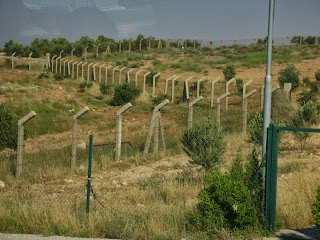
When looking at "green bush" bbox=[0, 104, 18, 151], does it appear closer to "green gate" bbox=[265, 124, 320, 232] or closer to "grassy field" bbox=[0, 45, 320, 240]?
"grassy field" bbox=[0, 45, 320, 240]

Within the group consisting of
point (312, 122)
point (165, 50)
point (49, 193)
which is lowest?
point (49, 193)

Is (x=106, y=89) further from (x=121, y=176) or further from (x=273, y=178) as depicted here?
(x=273, y=178)

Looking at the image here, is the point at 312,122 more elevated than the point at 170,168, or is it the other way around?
the point at 312,122

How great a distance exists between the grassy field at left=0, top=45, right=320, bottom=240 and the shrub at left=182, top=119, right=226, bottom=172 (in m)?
0.39

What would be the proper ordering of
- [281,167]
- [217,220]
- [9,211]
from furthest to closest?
[281,167] → [9,211] → [217,220]

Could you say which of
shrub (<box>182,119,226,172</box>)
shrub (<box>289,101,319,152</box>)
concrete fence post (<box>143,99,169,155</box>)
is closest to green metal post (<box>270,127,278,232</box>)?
shrub (<box>182,119,226,172</box>)

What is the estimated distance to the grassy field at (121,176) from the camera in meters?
6.79

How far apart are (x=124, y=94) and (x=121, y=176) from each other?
1379 cm

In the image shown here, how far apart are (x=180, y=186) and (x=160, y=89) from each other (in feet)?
64.8

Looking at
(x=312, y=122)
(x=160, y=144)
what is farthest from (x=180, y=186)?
(x=312, y=122)

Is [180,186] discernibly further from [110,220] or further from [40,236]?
[40,236]

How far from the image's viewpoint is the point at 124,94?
→ 979 inches

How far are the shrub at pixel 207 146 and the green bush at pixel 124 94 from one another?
14646 mm

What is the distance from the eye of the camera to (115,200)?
8750 millimetres
